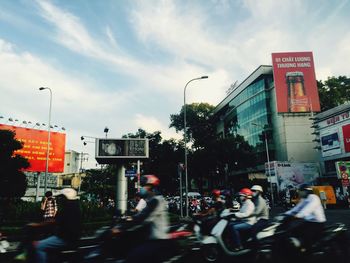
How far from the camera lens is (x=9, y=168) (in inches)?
1027

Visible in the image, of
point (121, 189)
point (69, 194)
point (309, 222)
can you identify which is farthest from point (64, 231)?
point (121, 189)

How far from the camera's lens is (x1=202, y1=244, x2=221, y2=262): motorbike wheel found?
7035 millimetres

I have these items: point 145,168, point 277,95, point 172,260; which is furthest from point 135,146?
point 277,95

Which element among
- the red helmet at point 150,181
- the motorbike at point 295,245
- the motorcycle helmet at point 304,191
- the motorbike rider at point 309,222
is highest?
the red helmet at point 150,181

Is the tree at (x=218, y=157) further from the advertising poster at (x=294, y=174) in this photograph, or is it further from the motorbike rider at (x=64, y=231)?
the motorbike rider at (x=64, y=231)

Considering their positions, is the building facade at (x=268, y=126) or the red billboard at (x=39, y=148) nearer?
the red billboard at (x=39, y=148)

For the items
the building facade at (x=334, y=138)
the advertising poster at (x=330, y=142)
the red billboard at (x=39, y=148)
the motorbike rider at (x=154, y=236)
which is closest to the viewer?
the motorbike rider at (x=154, y=236)

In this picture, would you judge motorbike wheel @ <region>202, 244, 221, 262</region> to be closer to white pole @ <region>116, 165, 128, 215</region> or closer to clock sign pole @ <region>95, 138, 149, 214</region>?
clock sign pole @ <region>95, 138, 149, 214</region>

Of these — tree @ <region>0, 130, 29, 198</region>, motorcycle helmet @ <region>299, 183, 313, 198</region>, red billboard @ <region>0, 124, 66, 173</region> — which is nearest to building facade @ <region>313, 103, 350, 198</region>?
motorcycle helmet @ <region>299, 183, 313, 198</region>

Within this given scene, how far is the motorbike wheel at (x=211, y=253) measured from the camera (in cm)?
703

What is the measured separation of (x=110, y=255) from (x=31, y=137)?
3294 cm

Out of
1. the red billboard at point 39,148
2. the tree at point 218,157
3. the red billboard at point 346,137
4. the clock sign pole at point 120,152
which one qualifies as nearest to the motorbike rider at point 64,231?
the clock sign pole at point 120,152

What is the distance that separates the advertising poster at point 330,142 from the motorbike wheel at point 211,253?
34.3m

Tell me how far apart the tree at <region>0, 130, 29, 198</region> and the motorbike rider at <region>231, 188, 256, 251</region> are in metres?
23.9
